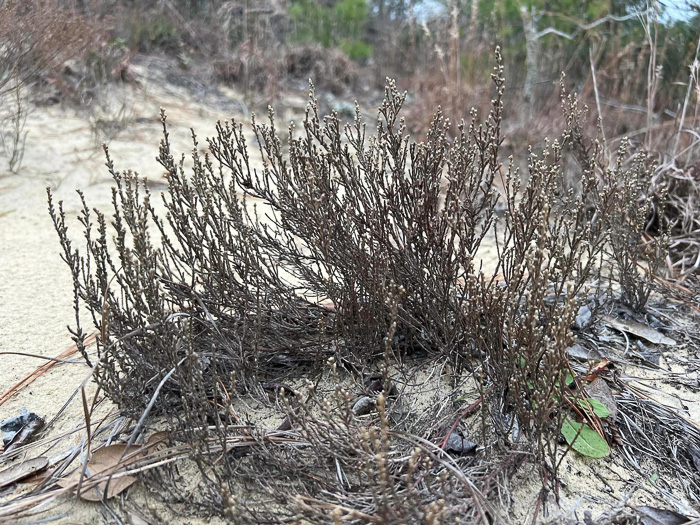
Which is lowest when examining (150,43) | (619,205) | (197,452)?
(197,452)

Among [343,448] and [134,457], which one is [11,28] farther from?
[343,448]

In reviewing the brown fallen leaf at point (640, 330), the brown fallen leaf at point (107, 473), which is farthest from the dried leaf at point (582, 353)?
the brown fallen leaf at point (107, 473)

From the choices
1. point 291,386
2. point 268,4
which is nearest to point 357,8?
point 268,4

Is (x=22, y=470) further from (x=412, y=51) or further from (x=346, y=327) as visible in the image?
(x=412, y=51)

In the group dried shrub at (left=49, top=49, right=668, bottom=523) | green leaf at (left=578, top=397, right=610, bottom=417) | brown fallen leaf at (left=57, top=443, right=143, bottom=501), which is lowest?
green leaf at (left=578, top=397, right=610, bottom=417)

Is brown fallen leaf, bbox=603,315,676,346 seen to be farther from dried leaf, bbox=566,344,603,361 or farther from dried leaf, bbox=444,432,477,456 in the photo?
dried leaf, bbox=444,432,477,456

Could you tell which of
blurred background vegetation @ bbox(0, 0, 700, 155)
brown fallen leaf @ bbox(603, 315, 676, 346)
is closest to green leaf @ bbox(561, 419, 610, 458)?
brown fallen leaf @ bbox(603, 315, 676, 346)
